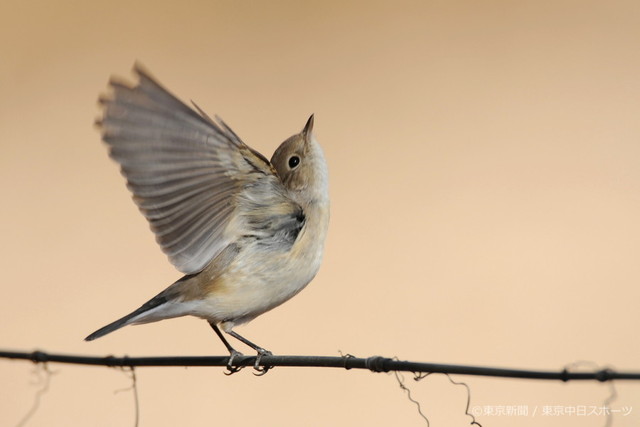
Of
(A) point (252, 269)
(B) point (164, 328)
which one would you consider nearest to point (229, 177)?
(A) point (252, 269)

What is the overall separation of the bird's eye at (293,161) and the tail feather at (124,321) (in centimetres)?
41

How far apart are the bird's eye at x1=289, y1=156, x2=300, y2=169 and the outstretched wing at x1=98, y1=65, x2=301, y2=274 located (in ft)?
0.41

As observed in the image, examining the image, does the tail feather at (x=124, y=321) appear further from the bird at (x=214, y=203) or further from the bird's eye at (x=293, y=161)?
the bird's eye at (x=293, y=161)

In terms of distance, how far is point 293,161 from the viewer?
2.24 meters

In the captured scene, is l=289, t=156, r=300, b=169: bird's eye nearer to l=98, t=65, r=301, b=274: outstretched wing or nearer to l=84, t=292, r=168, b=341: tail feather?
l=98, t=65, r=301, b=274: outstretched wing

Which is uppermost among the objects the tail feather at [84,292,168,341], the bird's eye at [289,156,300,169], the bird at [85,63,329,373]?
the bird's eye at [289,156,300,169]

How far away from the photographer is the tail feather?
6.81 feet

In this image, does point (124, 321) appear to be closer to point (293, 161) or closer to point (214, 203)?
point (214, 203)

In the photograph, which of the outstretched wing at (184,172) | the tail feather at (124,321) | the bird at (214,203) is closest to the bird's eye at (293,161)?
the bird at (214,203)

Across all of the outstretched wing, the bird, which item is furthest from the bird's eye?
the outstretched wing

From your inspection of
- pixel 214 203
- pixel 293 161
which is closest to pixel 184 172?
pixel 214 203

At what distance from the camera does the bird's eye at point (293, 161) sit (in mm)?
2227

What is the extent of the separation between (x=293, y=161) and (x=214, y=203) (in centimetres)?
25

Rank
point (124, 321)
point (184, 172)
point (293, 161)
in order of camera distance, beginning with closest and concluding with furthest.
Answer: point (184, 172)
point (124, 321)
point (293, 161)
